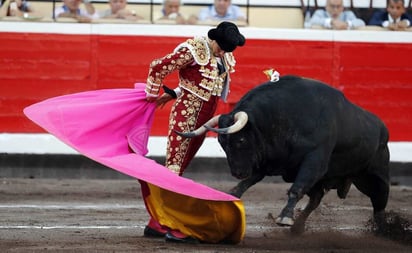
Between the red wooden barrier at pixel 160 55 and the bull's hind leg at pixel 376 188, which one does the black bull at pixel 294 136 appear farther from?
the red wooden barrier at pixel 160 55

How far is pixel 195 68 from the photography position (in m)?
6.46

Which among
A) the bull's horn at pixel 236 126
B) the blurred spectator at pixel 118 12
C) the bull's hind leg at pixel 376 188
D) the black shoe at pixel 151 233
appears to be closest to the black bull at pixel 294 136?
the bull's horn at pixel 236 126

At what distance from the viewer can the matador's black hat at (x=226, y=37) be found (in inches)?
249

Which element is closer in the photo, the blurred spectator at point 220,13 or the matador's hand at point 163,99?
the matador's hand at point 163,99

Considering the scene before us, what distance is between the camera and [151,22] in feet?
34.6

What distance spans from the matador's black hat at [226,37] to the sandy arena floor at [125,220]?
3.65 feet

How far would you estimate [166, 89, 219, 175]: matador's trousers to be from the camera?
6516mm

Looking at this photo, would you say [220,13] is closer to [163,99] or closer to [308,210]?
[308,210]

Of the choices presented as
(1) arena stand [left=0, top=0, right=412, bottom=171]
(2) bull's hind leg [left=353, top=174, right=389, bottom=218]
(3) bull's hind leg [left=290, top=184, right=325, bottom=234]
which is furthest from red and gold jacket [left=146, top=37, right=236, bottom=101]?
(1) arena stand [left=0, top=0, right=412, bottom=171]

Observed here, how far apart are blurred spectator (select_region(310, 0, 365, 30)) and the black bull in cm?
385

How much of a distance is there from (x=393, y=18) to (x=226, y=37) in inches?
191

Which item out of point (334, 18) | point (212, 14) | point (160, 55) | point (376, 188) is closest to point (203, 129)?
point (376, 188)

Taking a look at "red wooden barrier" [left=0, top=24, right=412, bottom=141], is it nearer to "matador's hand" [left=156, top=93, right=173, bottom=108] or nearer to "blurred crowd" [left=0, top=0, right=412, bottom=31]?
"blurred crowd" [left=0, top=0, right=412, bottom=31]

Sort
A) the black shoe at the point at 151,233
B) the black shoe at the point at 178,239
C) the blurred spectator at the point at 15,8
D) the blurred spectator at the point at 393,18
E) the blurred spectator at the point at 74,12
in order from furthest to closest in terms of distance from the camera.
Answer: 1. the blurred spectator at the point at 393,18
2. the blurred spectator at the point at 74,12
3. the blurred spectator at the point at 15,8
4. the black shoe at the point at 151,233
5. the black shoe at the point at 178,239
